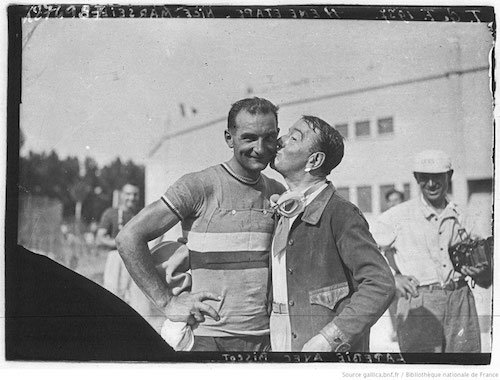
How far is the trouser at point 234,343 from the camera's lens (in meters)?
2.54

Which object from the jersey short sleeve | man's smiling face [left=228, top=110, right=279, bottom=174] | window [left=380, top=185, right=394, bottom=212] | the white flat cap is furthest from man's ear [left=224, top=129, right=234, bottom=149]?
the white flat cap

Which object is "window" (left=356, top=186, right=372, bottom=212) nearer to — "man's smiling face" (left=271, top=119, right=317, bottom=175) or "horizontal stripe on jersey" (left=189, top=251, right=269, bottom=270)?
"man's smiling face" (left=271, top=119, right=317, bottom=175)

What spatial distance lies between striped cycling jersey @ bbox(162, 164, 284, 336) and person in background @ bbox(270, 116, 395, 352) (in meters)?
0.06

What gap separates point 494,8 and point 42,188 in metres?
1.98

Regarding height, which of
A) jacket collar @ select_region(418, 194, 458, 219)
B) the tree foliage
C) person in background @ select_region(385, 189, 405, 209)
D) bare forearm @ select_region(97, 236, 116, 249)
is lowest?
bare forearm @ select_region(97, 236, 116, 249)

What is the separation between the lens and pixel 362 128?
2564mm

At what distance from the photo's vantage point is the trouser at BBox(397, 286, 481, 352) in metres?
2.56

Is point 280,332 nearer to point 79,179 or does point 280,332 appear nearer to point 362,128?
point 362,128

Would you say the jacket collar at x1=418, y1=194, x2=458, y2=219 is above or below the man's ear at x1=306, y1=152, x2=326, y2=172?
below

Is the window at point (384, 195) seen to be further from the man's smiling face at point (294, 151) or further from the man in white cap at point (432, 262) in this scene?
the man's smiling face at point (294, 151)

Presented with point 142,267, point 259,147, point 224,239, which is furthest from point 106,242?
point 259,147

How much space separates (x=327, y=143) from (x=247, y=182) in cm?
36

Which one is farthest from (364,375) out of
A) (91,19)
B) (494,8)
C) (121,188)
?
(91,19)

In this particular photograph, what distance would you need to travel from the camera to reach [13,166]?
8.45 ft
